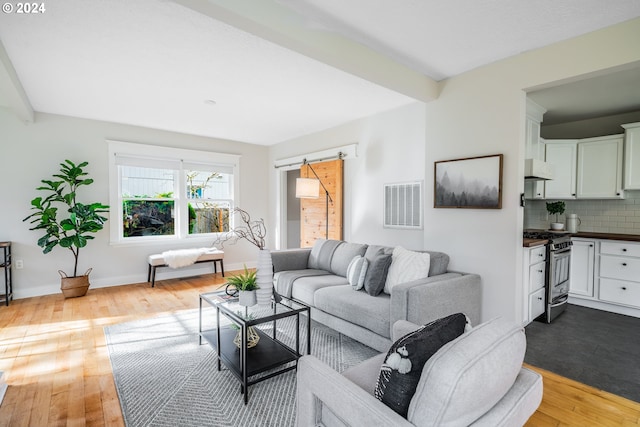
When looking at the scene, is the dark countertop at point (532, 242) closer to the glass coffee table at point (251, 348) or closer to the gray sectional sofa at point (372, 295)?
the gray sectional sofa at point (372, 295)

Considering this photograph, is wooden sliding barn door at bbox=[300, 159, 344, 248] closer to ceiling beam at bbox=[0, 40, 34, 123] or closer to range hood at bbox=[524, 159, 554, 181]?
range hood at bbox=[524, 159, 554, 181]

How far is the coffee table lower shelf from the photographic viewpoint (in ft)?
6.99

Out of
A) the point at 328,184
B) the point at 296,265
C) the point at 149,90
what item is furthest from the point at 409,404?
the point at 328,184

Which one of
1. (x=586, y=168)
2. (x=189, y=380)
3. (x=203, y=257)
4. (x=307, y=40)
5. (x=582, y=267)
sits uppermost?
(x=307, y=40)

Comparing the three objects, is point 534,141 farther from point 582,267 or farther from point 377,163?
point 377,163

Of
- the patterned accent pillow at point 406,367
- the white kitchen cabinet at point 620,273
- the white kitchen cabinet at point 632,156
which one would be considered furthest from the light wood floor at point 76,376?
the white kitchen cabinet at point 632,156

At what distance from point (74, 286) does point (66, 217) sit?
3.35 feet

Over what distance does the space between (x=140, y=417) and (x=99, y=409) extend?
1.02 ft

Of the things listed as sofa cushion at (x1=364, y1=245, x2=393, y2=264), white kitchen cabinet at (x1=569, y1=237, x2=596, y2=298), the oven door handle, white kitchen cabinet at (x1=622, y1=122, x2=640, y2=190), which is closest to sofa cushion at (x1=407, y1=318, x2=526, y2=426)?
sofa cushion at (x1=364, y1=245, x2=393, y2=264)

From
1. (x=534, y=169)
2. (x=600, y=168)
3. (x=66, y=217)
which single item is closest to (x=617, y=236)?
(x=600, y=168)

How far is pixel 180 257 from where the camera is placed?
16.1 ft

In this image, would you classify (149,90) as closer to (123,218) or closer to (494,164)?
(123,218)

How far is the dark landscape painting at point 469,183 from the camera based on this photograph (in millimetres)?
2812

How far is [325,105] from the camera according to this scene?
3.95 meters
